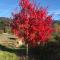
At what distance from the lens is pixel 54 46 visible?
25.5 metres

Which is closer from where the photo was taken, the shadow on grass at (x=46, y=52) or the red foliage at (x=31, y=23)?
the shadow on grass at (x=46, y=52)

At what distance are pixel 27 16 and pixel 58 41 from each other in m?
3.74

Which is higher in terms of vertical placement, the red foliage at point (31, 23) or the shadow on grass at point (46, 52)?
the red foliage at point (31, 23)

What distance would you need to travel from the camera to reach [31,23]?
2539 cm

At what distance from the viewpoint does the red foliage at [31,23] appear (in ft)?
83.0

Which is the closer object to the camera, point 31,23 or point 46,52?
point 31,23

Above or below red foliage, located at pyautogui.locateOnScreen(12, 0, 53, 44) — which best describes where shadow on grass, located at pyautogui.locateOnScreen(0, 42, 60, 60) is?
below

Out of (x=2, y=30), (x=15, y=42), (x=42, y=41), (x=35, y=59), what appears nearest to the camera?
(x=35, y=59)

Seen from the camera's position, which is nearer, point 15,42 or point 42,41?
point 42,41

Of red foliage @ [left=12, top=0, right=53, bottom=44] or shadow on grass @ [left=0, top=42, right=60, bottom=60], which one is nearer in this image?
shadow on grass @ [left=0, top=42, right=60, bottom=60]

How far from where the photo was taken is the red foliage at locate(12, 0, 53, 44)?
997 inches

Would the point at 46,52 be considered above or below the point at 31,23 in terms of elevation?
below

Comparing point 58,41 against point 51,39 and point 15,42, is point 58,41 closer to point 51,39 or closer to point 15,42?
point 51,39

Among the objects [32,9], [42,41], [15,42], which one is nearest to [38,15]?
[32,9]
